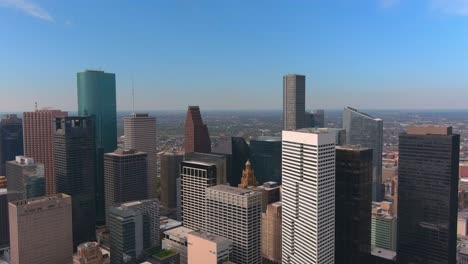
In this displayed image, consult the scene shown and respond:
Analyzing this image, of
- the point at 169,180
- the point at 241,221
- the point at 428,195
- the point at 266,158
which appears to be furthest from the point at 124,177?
the point at 428,195

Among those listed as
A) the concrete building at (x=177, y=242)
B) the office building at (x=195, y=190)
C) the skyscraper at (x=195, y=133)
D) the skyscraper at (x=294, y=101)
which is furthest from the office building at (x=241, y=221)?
the skyscraper at (x=294, y=101)

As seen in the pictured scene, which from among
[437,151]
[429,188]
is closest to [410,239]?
[429,188]

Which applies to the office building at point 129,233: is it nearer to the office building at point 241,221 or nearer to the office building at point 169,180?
the office building at point 241,221

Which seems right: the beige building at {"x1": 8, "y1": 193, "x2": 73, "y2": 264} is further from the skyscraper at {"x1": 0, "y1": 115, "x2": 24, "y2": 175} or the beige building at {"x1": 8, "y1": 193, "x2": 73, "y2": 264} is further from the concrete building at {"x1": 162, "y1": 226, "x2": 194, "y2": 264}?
the skyscraper at {"x1": 0, "y1": 115, "x2": 24, "y2": 175}

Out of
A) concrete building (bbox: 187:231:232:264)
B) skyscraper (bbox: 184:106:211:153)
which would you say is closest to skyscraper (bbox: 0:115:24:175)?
skyscraper (bbox: 184:106:211:153)

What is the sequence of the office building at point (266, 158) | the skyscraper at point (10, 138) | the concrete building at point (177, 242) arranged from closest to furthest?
the concrete building at point (177, 242) → the office building at point (266, 158) → the skyscraper at point (10, 138)

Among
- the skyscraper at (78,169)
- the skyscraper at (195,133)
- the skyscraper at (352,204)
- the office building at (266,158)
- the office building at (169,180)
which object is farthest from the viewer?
the skyscraper at (195,133)
